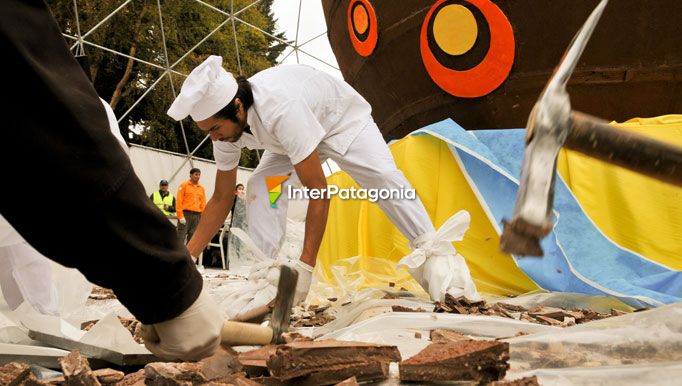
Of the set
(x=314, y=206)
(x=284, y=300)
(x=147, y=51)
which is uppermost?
(x=147, y=51)

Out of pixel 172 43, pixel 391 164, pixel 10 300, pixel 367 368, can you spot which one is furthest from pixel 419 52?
pixel 172 43

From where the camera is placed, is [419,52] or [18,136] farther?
[419,52]

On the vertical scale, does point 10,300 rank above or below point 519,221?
below

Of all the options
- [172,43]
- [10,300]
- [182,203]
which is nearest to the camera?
[10,300]

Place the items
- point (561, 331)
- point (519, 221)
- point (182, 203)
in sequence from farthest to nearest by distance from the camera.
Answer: point (182, 203), point (561, 331), point (519, 221)

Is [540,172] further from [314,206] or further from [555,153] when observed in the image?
[314,206]

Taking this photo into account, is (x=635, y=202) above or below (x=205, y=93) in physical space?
below

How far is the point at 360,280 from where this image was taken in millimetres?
3219

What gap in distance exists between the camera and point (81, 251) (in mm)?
757

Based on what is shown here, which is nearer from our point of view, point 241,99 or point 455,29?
point 241,99

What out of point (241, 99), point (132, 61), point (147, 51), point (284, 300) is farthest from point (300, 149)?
point (147, 51)

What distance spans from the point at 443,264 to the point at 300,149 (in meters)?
0.80

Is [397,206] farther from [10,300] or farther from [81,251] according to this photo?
[81,251]

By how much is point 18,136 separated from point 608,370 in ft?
3.73
